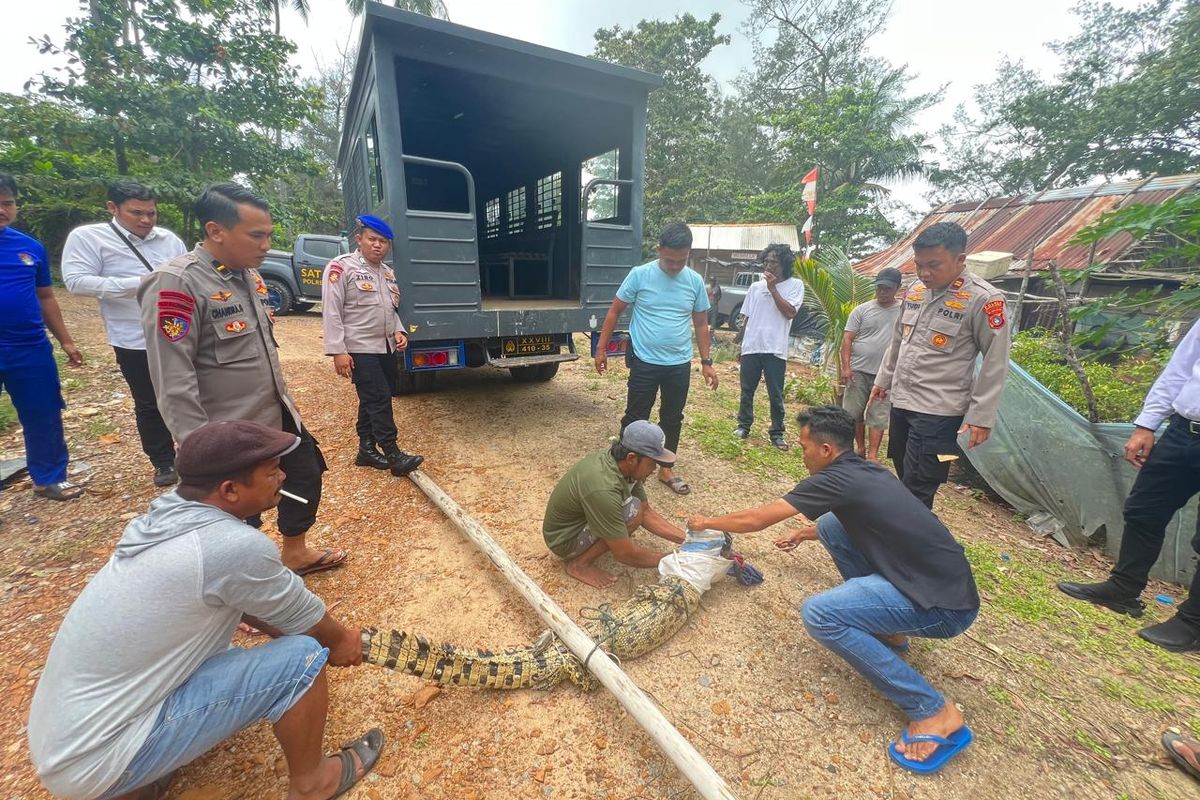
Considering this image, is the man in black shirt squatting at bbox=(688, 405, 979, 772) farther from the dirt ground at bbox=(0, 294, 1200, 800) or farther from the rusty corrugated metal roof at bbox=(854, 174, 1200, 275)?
the rusty corrugated metal roof at bbox=(854, 174, 1200, 275)

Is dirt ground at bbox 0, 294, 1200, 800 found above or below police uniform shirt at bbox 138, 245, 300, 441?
below

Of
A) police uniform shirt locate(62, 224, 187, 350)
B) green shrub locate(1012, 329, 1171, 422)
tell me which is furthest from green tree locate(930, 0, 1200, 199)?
police uniform shirt locate(62, 224, 187, 350)

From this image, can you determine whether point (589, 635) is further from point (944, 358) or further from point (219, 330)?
point (944, 358)

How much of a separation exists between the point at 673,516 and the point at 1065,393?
3681 millimetres

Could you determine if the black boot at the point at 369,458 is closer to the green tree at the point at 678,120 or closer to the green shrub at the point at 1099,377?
the green shrub at the point at 1099,377

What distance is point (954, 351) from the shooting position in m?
2.58

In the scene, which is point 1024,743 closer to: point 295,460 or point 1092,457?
point 1092,457

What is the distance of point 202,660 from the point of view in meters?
1.26

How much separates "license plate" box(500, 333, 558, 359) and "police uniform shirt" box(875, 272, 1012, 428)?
9.13 ft

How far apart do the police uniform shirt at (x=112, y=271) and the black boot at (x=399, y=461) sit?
1476 mm

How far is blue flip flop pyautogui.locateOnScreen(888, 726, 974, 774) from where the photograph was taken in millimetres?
1637

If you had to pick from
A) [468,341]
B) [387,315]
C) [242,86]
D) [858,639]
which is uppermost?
[242,86]

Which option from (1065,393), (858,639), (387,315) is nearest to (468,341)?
(387,315)

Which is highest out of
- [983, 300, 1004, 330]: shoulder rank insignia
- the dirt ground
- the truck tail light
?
[983, 300, 1004, 330]: shoulder rank insignia
